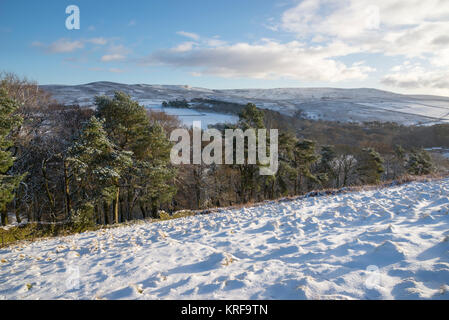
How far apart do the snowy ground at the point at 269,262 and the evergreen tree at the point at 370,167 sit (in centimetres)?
2948

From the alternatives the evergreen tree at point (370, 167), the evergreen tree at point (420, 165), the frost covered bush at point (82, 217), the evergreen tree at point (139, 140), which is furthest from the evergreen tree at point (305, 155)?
the frost covered bush at point (82, 217)

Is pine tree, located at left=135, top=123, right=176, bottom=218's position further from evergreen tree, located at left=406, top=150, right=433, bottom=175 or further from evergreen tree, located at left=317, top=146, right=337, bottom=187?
evergreen tree, located at left=406, top=150, right=433, bottom=175

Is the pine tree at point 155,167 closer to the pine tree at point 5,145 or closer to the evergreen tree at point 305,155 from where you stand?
the pine tree at point 5,145

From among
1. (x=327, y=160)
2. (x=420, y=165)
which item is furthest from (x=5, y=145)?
(x=420, y=165)

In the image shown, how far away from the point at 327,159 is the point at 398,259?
117 feet

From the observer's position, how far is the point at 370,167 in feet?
114

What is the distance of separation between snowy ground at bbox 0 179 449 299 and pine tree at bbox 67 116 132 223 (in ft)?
25.1

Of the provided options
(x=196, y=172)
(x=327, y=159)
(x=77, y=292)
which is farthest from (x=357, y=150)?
(x=77, y=292)

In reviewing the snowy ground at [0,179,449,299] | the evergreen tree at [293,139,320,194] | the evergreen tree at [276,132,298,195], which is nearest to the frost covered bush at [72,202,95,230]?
the snowy ground at [0,179,449,299]

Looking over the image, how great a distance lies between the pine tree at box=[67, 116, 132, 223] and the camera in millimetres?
14664

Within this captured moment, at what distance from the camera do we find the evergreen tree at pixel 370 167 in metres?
33.9

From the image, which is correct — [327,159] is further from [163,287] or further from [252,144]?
[163,287]

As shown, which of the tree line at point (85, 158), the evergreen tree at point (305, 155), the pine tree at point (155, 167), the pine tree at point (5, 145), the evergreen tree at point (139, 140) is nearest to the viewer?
the pine tree at point (5, 145)
